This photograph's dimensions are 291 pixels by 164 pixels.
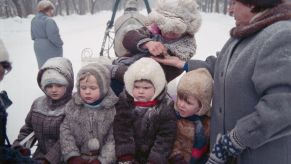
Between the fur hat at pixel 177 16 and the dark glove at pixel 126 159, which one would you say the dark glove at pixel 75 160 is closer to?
the dark glove at pixel 126 159

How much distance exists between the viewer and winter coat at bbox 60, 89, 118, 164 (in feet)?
8.50

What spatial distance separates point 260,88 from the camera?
1.64 meters

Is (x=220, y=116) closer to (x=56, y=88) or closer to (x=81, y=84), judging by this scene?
(x=81, y=84)

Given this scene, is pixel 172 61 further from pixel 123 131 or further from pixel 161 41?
pixel 123 131

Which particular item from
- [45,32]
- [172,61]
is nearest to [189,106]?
[172,61]

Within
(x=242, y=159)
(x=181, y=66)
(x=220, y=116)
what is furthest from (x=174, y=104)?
(x=242, y=159)

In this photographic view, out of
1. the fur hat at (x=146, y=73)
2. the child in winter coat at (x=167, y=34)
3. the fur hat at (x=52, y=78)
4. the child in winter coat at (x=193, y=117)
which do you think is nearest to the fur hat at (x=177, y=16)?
the child in winter coat at (x=167, y=34)

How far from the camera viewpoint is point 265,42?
1.65 meters

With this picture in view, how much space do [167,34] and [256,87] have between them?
1.11 m

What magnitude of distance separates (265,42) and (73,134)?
66.2 inches

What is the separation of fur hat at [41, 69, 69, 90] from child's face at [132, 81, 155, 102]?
2.12 feet

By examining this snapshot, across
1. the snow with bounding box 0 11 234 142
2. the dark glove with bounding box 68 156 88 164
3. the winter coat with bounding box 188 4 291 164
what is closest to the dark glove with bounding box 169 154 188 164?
the winter coat with bounding box 188 4 291 164

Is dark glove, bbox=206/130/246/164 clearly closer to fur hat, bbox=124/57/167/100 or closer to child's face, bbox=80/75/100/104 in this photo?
fur hat, bbox=124/57/167/100

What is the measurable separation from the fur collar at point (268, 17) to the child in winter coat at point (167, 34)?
0.84m
